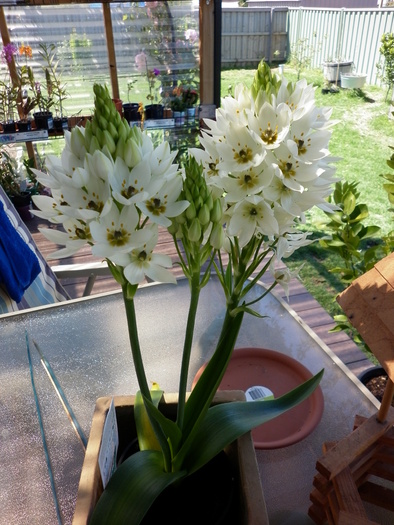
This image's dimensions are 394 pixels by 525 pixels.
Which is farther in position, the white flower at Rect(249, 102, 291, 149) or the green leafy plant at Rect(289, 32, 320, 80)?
the green leafy plant at Rect(289, 32, 320, 80)

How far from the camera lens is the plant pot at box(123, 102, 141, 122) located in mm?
3619

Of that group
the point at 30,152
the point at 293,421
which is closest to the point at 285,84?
the point at 293,421

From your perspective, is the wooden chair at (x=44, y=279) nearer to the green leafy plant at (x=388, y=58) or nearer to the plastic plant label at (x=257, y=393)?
the plastic plant label at (x=257, y=393)

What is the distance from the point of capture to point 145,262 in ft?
1.78

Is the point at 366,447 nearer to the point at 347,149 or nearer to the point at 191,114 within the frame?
the point at 191,114

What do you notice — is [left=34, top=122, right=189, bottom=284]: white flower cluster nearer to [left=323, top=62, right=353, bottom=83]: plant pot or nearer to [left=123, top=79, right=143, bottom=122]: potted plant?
[left=123, top=79, right=143, bottom=122]: potted plant

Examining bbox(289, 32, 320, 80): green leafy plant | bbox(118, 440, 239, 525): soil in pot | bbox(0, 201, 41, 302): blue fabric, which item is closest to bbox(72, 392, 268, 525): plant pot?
bbox(118, 440, 239, 525): soil in pot

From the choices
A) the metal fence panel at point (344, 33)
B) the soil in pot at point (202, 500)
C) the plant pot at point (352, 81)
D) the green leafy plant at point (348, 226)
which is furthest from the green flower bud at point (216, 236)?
the metal fence panel at point (344, 33)

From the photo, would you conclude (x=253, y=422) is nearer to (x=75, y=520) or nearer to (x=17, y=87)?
(x=75, y=520)

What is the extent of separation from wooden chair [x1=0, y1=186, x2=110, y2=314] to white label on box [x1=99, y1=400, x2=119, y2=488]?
1.18 m

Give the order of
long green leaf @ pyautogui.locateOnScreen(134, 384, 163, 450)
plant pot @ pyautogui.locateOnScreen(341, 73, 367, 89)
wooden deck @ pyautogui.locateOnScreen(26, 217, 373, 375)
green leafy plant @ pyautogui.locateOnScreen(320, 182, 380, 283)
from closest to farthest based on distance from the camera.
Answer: long green leaf @ pyautogui.locateOnScreen(134, 384, 163, 450)
green leafy plant @ pyautogui.locateOnScreen(320, 182, 380, 283)
wooden deck @ pyautogui.locateOnScreen(26, 217, 373, 375)
plant pot @ pyautogui.locateOnScreen(341, 73, 367, 89)

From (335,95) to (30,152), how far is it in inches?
205

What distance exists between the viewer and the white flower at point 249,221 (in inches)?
22.0

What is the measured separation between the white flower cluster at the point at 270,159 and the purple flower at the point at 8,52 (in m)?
3.34
